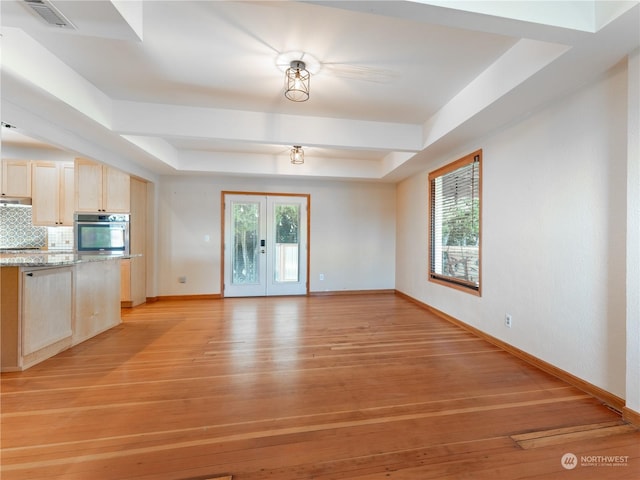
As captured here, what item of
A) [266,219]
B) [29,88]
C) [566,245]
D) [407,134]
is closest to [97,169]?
[29,88]

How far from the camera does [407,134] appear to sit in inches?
149

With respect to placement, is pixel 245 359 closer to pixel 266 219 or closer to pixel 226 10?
pixel 226 10

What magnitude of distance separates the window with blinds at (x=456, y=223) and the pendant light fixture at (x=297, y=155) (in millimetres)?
2153

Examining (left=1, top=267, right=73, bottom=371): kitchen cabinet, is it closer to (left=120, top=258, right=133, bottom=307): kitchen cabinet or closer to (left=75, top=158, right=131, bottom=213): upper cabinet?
(left=120, top=258, right=133, bottom=307): kitchen cabinet

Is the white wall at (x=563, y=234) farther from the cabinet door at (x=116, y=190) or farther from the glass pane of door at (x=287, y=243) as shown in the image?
the cabinet door at (x=116, y=190)

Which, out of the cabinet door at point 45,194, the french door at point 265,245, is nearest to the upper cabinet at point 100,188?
the cabinet door at point 45,194

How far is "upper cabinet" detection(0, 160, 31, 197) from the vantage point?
14.6 ft

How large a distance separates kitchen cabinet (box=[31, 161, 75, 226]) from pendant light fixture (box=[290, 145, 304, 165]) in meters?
3.61

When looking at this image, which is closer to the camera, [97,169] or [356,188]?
[97,169]

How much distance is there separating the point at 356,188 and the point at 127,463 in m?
5.36

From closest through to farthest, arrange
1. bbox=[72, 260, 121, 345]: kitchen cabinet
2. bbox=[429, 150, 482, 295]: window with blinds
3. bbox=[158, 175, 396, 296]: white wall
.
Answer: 1. bbox=[72, 260, 121, 345]: kitchen cabinet
2. bbox=[429, 150, 482, 295]: window with blinds
3. bbox=[158, 175, 396, 296]: white wall

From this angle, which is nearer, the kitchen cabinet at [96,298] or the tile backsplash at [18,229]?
the kitchen cabinet at [96,298]

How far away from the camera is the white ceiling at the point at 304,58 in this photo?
1.65m

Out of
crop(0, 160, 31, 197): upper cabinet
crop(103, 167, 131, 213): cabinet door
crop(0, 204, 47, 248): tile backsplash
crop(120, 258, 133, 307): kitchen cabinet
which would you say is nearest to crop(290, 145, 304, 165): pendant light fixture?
crop(103, 167, 131, 213): cabinet door
